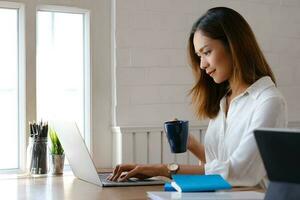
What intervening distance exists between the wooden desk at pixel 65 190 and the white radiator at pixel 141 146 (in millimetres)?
771

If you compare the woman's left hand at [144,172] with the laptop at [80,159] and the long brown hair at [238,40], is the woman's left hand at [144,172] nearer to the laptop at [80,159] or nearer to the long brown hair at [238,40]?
the laptop at [80,159]

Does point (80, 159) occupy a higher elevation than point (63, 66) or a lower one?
lower

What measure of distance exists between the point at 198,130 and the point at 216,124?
0.90 m

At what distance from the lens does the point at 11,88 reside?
2.81 meters

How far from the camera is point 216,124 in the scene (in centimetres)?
218

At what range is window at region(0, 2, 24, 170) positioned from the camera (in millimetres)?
2803

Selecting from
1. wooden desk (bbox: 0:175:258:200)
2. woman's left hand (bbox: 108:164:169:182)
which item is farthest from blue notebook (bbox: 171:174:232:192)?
woman's left hand (bbox: 108:164:169:182)

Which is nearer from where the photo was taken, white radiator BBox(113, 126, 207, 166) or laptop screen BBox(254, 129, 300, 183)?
laptop screen BBox(254, 129, 300, 183)

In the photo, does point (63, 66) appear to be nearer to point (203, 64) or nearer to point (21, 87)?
point (21, 87)

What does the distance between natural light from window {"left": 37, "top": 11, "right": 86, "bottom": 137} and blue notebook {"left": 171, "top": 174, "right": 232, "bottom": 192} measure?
1.34 metres

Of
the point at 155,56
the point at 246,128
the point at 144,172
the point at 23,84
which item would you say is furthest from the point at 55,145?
the point at 246,128

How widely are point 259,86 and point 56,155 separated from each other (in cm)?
102

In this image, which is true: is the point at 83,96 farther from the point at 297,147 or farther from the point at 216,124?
the point at 297,147

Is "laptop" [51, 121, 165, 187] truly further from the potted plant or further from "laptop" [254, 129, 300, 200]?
"laptop" [254, 129, 300, 200]
